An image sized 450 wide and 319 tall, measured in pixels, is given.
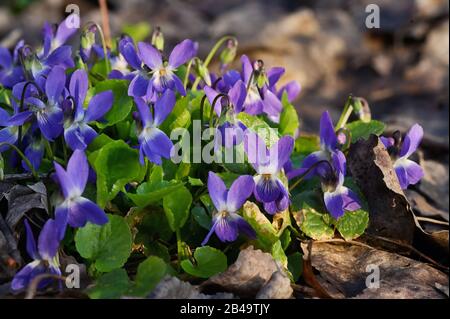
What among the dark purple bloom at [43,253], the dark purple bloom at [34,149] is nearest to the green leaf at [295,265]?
the dark purple bloom at [43,253]

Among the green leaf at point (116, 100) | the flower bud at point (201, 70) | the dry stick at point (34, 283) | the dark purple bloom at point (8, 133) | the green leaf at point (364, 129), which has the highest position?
the flower bud at point (201, 70)

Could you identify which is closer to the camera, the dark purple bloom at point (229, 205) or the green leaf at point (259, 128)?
the dark purple bloom at point (229, 205)

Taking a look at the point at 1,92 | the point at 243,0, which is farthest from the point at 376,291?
the point at 243,0

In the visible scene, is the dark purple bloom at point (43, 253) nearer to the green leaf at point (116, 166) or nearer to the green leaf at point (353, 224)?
the green leaf at point (116, 166)

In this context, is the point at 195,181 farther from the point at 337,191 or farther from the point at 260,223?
the point at 337,191

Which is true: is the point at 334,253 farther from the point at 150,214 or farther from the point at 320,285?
the point at 150,214
